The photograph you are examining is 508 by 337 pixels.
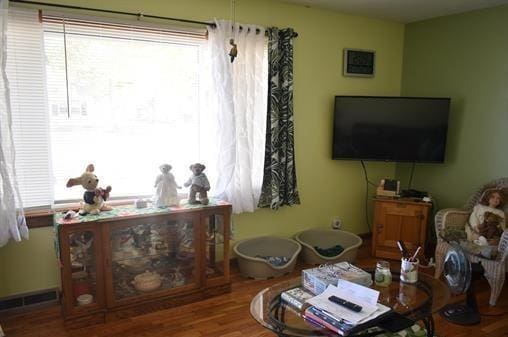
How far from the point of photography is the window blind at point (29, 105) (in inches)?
90.4

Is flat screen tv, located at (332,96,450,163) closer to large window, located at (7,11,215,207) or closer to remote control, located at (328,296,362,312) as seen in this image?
large window, located at (7,11,215,207)

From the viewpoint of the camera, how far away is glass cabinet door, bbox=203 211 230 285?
9.09ft

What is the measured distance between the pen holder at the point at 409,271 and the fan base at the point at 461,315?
70 centimetres

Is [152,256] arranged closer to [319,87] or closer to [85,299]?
[85,299]

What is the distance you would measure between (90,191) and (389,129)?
104 inches

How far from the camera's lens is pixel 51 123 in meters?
2.50

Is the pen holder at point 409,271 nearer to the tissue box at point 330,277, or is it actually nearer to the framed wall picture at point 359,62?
the tissue box at point 330,277

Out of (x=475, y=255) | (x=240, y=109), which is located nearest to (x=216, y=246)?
(x=240, y=109)

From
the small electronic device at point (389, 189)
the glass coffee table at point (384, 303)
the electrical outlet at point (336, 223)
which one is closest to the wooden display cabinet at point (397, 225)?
the small electronic device at point (389, 189)

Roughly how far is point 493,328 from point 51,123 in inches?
124

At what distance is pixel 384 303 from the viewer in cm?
183

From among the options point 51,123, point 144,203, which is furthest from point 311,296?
point 51,123

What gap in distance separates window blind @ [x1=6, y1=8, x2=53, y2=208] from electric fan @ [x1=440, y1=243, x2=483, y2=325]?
2.61 m

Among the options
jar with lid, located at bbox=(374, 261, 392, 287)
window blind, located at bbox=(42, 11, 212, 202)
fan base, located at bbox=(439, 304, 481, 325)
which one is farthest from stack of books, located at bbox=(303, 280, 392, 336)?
window blind, located at bbox=(42, 11, 212, 202)
